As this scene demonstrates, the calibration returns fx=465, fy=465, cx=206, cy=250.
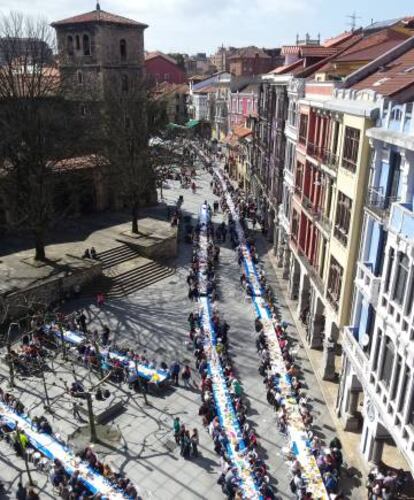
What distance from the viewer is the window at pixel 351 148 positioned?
866 inches

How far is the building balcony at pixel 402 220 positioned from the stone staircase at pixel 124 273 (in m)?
24.4

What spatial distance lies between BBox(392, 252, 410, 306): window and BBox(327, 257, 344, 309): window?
725 centimetres

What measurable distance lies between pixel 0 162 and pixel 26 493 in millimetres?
25278

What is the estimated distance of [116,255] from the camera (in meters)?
41.0

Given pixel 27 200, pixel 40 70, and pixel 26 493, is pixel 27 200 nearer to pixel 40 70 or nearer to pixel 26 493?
pixel 40 70

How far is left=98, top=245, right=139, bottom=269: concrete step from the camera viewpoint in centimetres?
3978

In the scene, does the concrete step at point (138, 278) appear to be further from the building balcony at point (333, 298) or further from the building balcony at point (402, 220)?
the building balcony at point (402, 220)

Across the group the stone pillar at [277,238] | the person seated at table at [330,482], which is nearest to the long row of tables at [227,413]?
the person seated at table at [330,482]

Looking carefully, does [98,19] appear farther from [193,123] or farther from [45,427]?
[193,123]

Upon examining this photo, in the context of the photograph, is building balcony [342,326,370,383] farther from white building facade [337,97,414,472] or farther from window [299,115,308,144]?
window [299,115,308,144]

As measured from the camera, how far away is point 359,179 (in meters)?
21.2

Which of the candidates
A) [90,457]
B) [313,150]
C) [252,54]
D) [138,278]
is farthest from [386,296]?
[252,54]

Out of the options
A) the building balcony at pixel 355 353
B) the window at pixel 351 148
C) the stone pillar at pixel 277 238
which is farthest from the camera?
the stone pillar at pixel 277 238

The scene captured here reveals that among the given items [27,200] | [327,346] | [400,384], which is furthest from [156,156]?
[400,384]
